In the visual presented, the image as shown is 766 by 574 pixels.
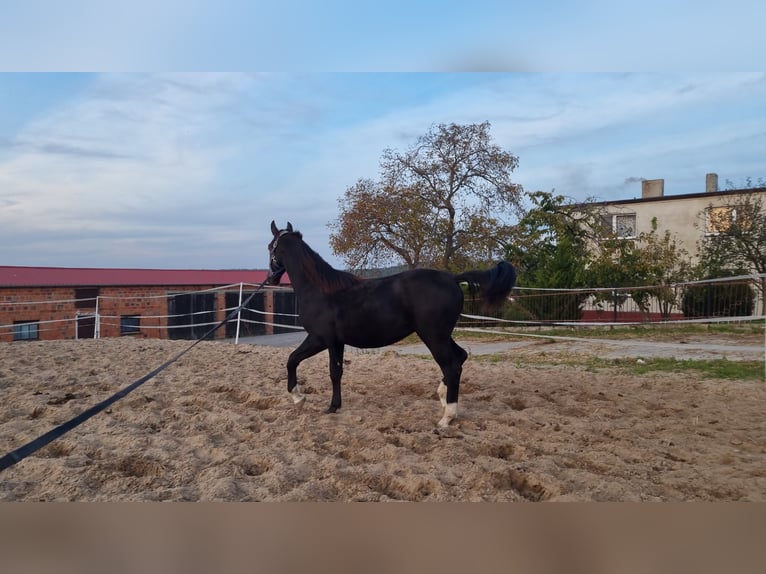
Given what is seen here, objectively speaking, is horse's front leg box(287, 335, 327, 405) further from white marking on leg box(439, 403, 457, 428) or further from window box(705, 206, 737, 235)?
window box(705, 206, 737, 235)

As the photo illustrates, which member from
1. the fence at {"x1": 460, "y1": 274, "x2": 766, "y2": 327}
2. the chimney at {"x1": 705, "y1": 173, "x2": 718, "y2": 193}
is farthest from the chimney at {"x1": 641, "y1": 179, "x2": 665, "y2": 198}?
the fence at {"x1": 460, "y1": 274, "x2": 766, "y2": 327}

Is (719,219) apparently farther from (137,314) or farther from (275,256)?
(137,314)

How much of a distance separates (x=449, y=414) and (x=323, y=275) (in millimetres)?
1519

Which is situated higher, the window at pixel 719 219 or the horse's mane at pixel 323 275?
the window at pixel 719 219

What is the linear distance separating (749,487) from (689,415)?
1628 mm

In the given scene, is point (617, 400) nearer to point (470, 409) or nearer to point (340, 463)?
point (470, 409)

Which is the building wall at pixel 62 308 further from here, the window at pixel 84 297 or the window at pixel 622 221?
the window at pixel 622 221

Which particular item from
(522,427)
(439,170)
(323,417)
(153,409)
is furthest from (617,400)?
(439,170)

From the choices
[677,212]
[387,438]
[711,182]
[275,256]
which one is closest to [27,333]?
[275,256]

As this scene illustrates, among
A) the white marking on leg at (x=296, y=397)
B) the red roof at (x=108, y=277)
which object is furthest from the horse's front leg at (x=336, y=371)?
the red roof at (x=108, y=277)

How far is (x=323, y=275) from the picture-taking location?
4.35 metres

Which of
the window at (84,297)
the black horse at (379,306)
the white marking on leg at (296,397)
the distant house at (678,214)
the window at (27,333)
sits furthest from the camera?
the distant house at (678,214)

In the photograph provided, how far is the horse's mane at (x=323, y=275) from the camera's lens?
432cm

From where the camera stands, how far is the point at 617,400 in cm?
460
